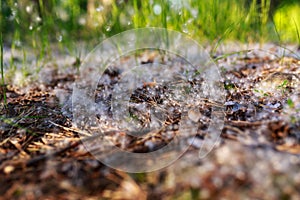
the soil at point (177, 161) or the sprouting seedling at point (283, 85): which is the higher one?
the sprouting seedling at point (283, 85)

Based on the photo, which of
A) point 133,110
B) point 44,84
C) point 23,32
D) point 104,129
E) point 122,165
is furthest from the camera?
point 23,32

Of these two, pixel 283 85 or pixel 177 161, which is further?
pixel 283 85

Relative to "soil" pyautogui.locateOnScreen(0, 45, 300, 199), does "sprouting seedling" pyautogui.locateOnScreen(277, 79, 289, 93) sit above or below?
above

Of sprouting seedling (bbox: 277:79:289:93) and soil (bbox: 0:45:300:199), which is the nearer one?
soil (bbox: 0:45:300:199)

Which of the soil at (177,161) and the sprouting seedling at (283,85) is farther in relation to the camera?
the sprouting seedling at (283,85)

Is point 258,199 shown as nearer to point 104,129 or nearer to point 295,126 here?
point 295,126

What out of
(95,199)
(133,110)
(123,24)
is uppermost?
(123,24)

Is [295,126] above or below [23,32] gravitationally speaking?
below

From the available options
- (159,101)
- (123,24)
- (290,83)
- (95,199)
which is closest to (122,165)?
(95,199)
